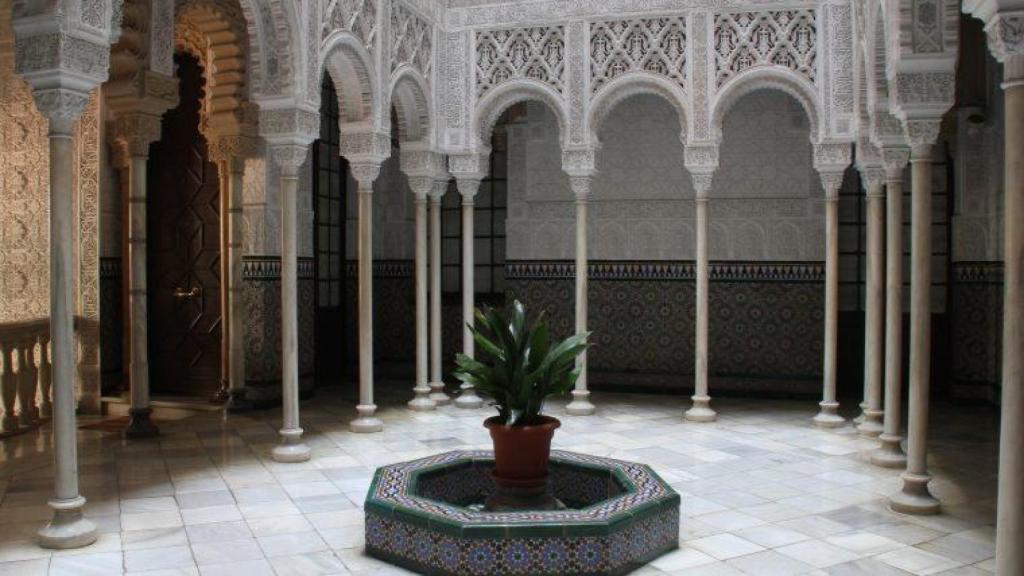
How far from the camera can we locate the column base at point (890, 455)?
6.25 metres

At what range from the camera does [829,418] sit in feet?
26.0

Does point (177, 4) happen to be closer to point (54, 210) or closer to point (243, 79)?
point (243, 79)

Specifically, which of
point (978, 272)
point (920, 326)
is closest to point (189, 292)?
point (920, 326)

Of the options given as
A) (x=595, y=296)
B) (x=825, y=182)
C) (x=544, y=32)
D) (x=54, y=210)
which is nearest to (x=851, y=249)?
(x=825, y=182)

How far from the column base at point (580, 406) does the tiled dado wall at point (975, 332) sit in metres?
4.02

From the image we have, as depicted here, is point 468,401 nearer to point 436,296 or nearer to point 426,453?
point 436,296

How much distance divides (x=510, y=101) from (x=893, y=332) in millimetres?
4599

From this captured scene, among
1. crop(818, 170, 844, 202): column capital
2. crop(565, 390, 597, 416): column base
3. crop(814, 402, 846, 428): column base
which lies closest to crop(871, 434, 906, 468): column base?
crop(814, 402, 846, 428): column base

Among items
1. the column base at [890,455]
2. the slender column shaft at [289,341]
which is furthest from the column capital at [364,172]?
the column base at [890,455]

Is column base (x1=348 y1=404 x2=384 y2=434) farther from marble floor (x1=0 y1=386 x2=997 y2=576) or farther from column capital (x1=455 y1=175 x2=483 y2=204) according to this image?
column capital (x1=455 y1=175 x2=483 y2=204)

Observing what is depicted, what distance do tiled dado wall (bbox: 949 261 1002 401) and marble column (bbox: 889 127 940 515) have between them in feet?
14.3

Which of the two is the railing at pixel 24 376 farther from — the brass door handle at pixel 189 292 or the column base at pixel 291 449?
the column base at pixel 291 449

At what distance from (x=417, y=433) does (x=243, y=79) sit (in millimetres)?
3827

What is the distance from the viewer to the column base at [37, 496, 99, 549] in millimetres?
4328
